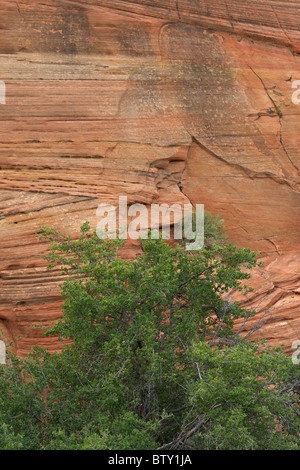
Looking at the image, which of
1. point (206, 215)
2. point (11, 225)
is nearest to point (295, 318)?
point (206, 215)

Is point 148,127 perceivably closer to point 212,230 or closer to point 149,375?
point 212,230

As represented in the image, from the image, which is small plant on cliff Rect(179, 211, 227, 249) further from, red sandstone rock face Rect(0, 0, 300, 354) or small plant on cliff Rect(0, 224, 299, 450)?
small plant on cliff Rect(0, 224, 299, 450)

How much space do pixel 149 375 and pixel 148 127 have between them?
25.3ft

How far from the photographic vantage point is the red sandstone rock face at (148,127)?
13727mm

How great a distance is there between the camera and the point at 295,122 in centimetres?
1759

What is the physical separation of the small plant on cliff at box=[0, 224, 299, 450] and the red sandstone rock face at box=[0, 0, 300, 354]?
232 centimetres

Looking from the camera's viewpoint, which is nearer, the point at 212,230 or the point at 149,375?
the point at 149,375

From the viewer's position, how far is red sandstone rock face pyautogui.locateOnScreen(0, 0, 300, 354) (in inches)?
540

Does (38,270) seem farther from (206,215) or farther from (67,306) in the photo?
(206,215)

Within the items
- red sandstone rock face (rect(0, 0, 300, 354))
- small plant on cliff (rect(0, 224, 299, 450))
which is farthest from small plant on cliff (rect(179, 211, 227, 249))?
small plant on cliff (rect(0, 224, 299, 450))

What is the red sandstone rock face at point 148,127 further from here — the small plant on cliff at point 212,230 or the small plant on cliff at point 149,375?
the small plant on cliff at point 149,375

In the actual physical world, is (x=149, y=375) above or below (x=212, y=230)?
below

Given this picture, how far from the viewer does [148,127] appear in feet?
51.4

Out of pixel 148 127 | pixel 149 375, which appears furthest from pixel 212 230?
pixel 149 375
